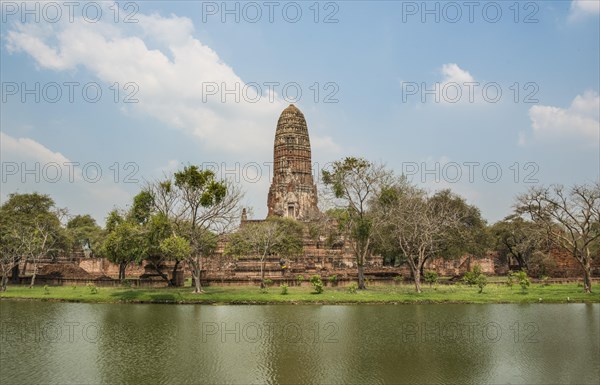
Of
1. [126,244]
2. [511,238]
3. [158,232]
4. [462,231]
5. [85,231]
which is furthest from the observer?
[85,231]

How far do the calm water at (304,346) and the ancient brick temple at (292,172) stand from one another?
57.0 meters

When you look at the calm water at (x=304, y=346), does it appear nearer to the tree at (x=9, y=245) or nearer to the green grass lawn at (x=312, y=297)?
the green grass lawn at (x=312, y=297)

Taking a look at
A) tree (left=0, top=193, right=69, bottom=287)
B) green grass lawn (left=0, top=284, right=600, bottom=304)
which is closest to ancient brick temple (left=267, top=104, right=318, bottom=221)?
tree (left=0, top=193, right=69, bottom=287)

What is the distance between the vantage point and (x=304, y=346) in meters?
14.6

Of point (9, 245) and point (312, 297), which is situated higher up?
point (9, 245)

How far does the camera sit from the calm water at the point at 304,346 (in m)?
11.5

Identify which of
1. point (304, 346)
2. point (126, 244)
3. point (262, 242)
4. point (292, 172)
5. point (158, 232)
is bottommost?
point (304, 346)

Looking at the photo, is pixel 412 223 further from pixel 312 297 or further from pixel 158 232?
pixel 158 232

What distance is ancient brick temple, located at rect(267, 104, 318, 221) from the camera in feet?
263

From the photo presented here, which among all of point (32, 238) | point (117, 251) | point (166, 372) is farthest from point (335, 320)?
point (32, 238)

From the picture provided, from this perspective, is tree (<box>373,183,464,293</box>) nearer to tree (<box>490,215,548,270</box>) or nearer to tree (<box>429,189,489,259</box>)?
tree (<box>429,189,489,259</box>)

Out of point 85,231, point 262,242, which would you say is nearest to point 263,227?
point 262,242

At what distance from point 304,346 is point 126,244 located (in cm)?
2606

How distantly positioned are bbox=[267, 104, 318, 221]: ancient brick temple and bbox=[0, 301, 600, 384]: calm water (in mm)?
57027
